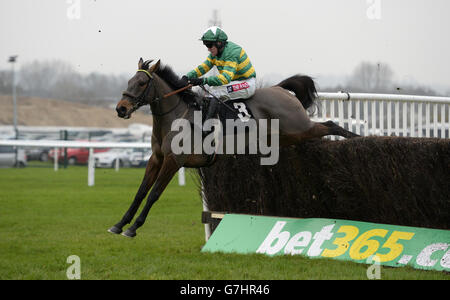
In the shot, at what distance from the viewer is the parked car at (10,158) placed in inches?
999

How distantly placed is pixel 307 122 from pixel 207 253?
1.77 metres

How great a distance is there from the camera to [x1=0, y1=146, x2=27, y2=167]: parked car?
999 inches

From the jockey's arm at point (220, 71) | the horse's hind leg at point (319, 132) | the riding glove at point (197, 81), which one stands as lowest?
Result: the horse's hind leg at point (319, 132)

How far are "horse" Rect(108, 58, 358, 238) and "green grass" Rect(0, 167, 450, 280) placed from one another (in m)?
0.51

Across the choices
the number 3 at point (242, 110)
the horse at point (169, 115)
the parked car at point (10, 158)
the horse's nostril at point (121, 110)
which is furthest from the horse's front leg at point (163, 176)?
the parked car at point (10, 158)

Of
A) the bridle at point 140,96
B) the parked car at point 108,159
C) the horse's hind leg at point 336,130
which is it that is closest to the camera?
the bridle at point 140,96

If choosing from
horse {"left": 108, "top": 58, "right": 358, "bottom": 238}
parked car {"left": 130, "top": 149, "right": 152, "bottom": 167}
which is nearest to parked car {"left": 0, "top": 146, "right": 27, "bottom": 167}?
parked car {"left": 130, "top": 149, "right": 152, "bottom": 167}

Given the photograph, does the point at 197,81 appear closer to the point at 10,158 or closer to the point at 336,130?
the point at 336,130

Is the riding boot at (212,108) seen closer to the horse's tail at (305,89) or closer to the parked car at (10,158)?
the horse's tail at (305,89)

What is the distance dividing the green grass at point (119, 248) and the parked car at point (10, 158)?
12.9 m

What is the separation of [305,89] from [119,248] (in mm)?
2788

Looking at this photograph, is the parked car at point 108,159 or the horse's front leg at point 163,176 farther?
the parked car at point 108,159

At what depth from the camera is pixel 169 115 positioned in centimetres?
627
